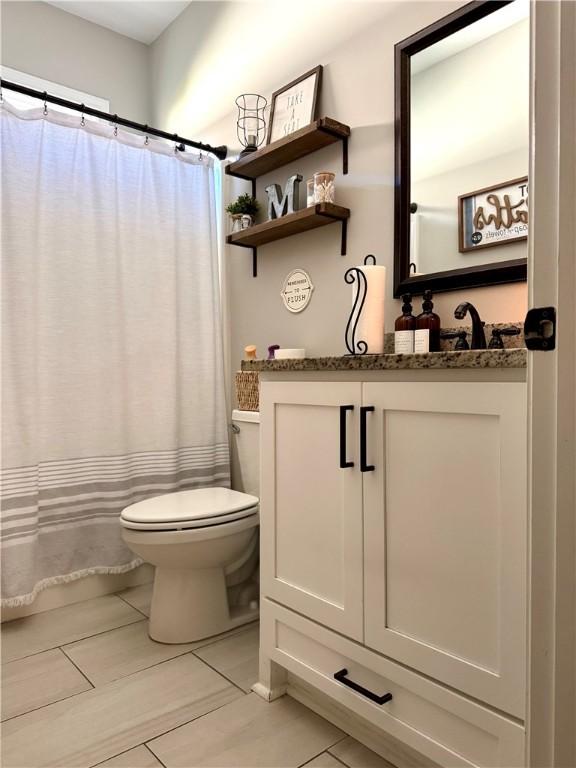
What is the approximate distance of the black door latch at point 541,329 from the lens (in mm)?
619

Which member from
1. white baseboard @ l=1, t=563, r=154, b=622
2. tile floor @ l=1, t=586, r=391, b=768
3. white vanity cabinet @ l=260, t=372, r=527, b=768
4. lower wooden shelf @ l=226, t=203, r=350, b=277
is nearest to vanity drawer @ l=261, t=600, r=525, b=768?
white vanity cabinet @ l=260, t=372, r=527, b=768

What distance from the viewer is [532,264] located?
64 centimetres

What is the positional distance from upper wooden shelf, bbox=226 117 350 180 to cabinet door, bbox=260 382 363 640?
0.96m

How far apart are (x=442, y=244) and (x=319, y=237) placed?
555 mm

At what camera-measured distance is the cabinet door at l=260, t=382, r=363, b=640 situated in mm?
1232

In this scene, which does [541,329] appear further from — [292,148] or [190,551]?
[292,148]

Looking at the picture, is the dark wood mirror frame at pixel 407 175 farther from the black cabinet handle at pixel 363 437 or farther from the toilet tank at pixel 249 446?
the toilet tank at pixel 249 446

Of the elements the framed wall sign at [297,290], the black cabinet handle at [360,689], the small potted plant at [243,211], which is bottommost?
the black cabinet handle at [360,689]

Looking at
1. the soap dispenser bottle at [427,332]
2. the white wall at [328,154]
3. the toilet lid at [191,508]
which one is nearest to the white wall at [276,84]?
the white wall at [328,154]

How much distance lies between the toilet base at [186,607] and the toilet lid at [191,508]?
22 cm

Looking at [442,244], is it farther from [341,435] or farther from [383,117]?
[341,435]

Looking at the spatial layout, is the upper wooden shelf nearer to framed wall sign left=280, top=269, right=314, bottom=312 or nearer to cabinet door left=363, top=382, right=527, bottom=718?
framed wall sign left=280, top=269, right=314, bottom=312

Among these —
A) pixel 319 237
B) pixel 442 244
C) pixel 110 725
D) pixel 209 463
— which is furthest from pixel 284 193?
pixel 110 725

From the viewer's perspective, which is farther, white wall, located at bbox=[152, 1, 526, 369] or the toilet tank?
the toilet tank
